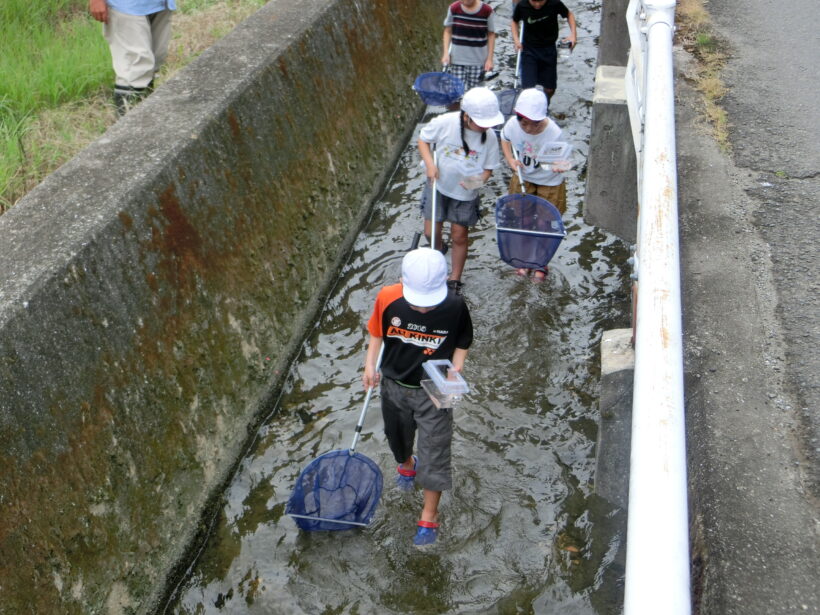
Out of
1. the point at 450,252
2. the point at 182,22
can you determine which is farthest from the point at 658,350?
the point at 182,22

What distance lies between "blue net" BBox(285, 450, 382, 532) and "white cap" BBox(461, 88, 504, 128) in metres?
2.71

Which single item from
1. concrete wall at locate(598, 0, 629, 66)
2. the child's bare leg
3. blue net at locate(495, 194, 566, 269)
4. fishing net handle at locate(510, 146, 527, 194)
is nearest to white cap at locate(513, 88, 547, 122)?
fishing net handle at locate(510, 146, 527, 194)

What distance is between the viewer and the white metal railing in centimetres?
171

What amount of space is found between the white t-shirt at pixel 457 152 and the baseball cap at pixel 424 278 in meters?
2.48

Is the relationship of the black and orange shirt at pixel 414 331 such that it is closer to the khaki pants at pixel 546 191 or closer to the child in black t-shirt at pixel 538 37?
the khaki pants at pixel 546 191

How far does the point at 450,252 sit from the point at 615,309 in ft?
5.01

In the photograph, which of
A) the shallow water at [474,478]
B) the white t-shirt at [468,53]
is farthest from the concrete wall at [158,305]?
the white t-shirt at [468,53]

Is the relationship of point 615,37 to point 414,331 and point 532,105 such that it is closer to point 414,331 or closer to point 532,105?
point 532,105

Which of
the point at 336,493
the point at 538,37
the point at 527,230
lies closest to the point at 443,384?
the point at 336,493

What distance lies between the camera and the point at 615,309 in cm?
665

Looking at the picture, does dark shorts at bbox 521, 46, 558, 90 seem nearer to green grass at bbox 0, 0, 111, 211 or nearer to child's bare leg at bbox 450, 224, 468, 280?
child's bare leg at bbox 450, 224, 468, 280

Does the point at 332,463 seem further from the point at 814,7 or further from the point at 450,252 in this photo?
the point at 814,7

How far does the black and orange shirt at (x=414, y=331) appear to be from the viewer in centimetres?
446

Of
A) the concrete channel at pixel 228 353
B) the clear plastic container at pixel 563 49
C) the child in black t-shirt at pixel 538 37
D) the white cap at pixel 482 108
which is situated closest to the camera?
the concrete channel at pixel 228 353
